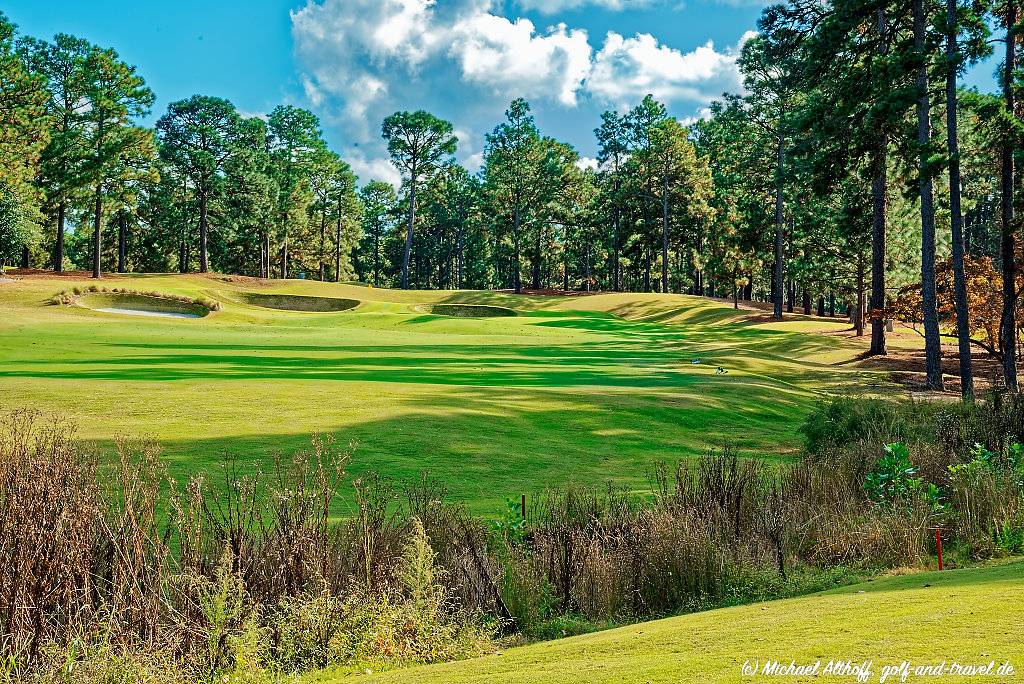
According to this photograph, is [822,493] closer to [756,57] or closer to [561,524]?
[561,524]

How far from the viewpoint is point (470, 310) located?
56.8 m

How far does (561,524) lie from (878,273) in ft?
88.7

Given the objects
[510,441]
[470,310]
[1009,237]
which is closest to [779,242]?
[470,310]

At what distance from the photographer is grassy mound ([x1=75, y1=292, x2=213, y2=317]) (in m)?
44.1

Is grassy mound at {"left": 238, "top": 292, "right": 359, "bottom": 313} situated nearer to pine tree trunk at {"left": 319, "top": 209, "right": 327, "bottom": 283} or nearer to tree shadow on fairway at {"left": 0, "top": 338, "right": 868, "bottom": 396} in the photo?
tree shadow on fairway at {"left": 0, "top": 338, "right": 868, "bottom": 396}

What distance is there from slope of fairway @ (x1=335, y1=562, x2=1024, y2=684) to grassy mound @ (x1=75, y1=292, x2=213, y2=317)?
140ft

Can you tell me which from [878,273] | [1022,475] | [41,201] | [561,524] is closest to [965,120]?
[878,273]

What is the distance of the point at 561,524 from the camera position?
8.27 m

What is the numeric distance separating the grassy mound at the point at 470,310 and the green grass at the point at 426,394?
18809 mm

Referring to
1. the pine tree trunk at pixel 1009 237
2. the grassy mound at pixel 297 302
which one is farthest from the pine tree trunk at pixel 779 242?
the grassy mound at pixel 297 302

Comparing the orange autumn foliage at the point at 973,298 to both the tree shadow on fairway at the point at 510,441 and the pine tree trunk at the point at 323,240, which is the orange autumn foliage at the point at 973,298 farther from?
the pine tree trunk at the point at 323,240

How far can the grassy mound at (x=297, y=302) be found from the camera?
5419 centimetres

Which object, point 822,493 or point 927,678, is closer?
point 927,678

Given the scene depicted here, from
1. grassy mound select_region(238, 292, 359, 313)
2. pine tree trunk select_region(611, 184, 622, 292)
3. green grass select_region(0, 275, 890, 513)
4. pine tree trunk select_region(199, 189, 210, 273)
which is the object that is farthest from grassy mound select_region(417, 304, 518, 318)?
pine tree trunk select_region(611, 184, 622, 292)
